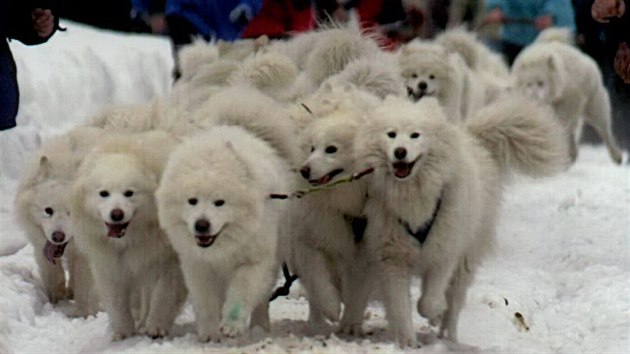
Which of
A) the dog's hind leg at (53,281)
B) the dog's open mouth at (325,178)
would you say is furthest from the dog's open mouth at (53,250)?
the dog's open mouth at (325,178)

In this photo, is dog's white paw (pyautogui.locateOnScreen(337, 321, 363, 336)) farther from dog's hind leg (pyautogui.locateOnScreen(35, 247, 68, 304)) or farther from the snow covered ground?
dog's hind leg (pyautogui.locateOnScreen(35, 247, 68, 304))

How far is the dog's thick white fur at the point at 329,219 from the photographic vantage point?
4.92 meters

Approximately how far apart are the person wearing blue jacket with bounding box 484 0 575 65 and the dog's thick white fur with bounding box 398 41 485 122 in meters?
1.90

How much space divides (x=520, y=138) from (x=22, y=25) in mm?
2008

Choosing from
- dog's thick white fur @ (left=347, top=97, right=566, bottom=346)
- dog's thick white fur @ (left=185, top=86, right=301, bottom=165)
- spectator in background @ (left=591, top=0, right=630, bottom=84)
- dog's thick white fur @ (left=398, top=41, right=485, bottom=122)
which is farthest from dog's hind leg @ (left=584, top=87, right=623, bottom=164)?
dog's thick white fur @ (left=185, top=86, right=301, bottom=165)

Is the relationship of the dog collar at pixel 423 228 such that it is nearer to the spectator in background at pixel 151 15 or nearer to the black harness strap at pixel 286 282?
the black harness strap at pixel 286 282

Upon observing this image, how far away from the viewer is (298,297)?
6004mm

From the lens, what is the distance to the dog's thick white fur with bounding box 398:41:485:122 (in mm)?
7859

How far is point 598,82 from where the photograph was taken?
1105 centimetres

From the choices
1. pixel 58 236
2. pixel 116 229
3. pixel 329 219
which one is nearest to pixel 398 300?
pixel 329 219

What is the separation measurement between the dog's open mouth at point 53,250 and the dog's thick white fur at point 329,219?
91cm

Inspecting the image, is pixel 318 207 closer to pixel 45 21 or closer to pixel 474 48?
pixel 45 21

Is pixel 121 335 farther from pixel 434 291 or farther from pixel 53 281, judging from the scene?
pixel 434 291

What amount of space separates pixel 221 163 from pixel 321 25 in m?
2.45
